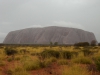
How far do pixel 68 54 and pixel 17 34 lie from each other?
12981 cm

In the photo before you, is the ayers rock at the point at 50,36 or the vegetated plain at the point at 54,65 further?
the ayers rock at the point at 50,36

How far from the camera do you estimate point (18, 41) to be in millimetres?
136250

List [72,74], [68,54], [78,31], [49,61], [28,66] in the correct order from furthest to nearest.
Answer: [78,31] < [68,54] < [49,61] < [28,66] < [72,74]

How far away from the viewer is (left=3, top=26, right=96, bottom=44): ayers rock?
120 metres

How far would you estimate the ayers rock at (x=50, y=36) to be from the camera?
120 m

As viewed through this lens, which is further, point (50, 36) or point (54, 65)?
point (50, 36)

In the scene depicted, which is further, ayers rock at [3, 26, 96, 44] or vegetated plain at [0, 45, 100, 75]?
ayers rock at [3, 26, 96, 44]

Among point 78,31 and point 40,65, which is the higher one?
point 78,31

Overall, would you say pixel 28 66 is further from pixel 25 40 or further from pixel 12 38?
pixel 12 38

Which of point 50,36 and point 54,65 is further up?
point 50,36

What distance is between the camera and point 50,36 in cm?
12494

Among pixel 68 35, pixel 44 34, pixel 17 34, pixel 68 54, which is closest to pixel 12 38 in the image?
pixel 17 34

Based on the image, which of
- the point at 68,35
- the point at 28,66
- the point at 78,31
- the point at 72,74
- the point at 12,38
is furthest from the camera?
the point at 12,38

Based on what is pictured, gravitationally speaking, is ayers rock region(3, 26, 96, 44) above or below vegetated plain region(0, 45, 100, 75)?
above
